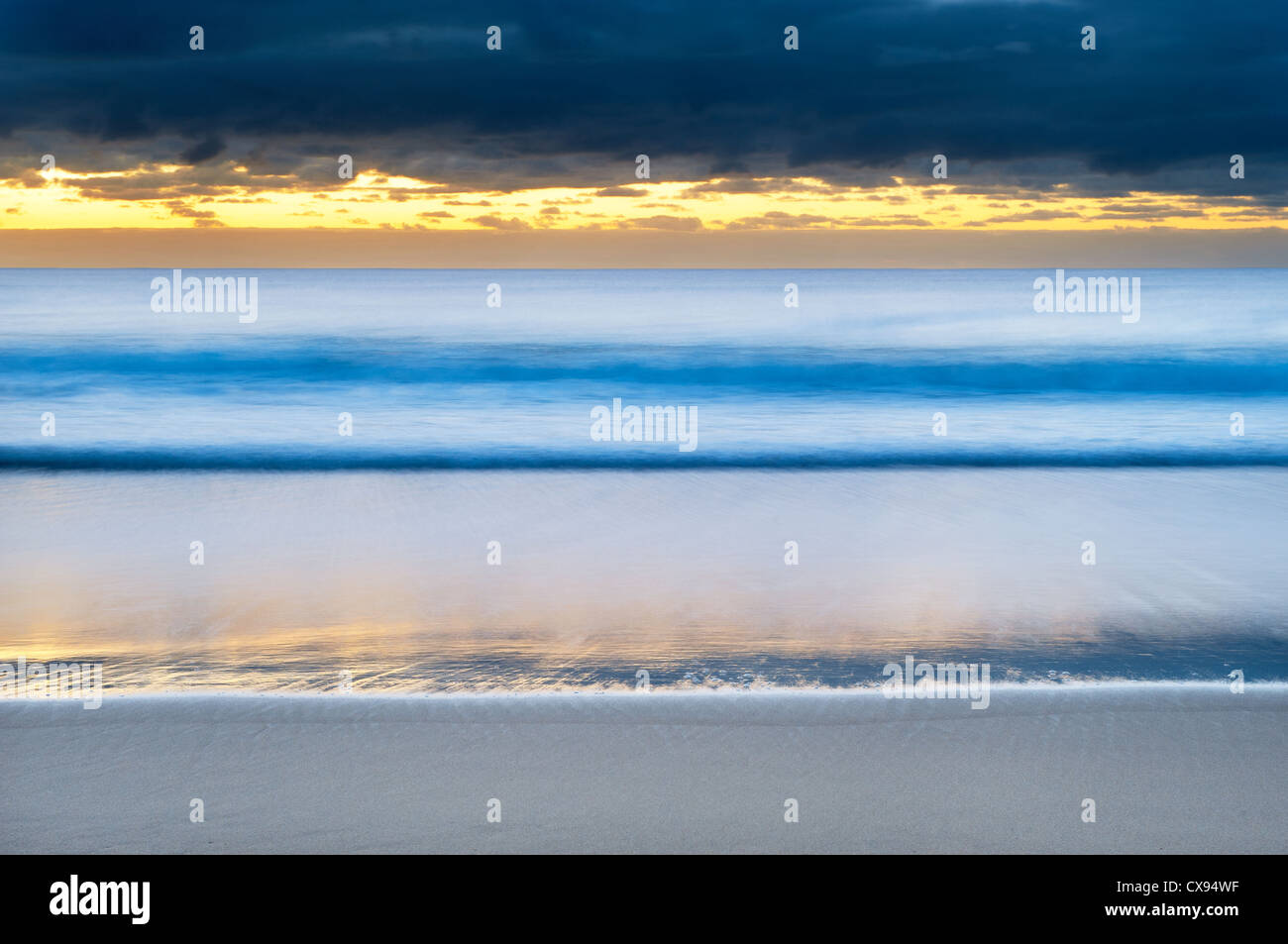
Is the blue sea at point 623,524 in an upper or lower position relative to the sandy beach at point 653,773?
upper

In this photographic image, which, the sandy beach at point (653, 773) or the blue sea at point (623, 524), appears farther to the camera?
the blue sea at point (623, 524)

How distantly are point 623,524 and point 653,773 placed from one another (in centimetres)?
388

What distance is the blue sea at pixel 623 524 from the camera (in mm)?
4070

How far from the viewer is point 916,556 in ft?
18.9

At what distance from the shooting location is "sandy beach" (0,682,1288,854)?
2.54 meters

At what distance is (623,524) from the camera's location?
6.72m

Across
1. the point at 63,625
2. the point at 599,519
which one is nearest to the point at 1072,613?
the point at 599,519

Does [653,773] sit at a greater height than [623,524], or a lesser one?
lesser

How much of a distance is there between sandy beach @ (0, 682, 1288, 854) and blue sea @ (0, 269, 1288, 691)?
335 millimetres

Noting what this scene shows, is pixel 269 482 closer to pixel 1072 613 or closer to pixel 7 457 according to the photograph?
pixel 7 457

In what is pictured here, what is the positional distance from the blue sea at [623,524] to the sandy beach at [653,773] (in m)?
0.34

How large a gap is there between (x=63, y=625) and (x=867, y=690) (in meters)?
3.28

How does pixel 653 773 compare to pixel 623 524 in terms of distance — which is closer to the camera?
pixel 653 773

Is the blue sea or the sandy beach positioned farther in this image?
the blue sea
